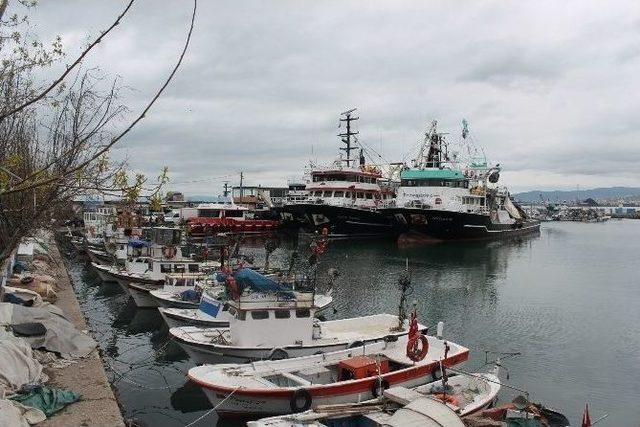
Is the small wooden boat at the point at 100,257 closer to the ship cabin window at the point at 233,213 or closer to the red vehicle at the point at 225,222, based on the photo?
the red vehicle at the point at 225,222

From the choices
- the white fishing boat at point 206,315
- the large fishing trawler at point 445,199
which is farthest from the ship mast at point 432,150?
the white fishing boat at point 206,315

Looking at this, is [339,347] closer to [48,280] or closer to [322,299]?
[322,299]

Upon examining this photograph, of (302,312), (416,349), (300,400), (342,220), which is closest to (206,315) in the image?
(302,312)

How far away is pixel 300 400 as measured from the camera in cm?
1398

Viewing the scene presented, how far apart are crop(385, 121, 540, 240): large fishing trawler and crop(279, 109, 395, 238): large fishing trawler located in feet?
12.0

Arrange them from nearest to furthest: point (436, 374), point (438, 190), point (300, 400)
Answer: point (300, 400)
point (436, 374)
point (438, 190)

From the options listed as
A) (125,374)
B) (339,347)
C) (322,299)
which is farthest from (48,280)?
(339,347)

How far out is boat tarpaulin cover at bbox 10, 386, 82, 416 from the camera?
11352 millimetres

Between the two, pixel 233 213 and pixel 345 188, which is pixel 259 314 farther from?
pixel 233 213

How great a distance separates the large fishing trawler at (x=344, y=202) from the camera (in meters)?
67.8

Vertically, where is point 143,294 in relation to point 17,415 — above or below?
below

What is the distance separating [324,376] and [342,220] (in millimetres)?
52459

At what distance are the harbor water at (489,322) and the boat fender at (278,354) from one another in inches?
92.9

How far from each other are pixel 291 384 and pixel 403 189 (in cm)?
5726
